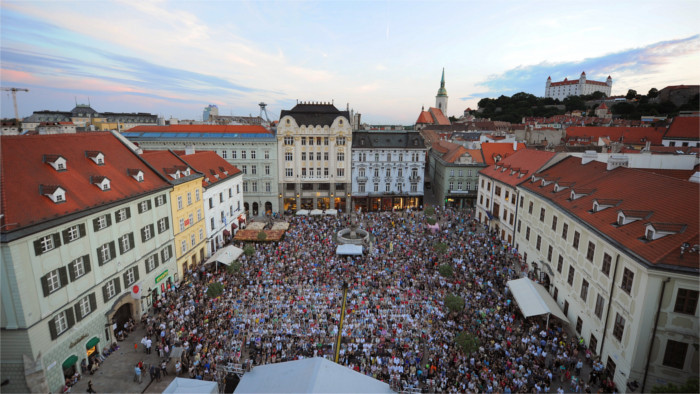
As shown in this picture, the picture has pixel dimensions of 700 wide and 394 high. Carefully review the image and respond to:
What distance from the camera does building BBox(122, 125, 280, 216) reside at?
55375 millimetres

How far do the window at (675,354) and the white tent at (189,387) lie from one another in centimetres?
2314

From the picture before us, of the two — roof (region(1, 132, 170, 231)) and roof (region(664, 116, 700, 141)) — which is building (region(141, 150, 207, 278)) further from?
roof (region(664, 116, 700, 141))

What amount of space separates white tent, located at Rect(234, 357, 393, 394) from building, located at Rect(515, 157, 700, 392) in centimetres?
1413

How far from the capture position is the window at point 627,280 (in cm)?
1904

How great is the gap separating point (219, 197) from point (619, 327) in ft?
132

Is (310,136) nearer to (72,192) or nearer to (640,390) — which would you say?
(72,192)

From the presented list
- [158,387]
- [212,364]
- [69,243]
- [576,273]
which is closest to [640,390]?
[576,273]

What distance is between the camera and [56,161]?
75.3 feet

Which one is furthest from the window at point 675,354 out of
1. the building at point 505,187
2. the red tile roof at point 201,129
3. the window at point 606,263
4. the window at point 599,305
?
the red tile roof at point 201,129

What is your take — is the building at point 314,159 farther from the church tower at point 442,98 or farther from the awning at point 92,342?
the church tower at point 442,98

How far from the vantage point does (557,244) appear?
29.4 metres

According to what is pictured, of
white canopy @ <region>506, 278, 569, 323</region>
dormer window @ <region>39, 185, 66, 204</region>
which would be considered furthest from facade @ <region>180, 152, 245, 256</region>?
white canopy @ <region>506, 278, 569, 323</region>

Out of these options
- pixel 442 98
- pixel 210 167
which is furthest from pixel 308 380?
pixel 442 98

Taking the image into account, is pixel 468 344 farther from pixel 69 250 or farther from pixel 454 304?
pixel 69 250
